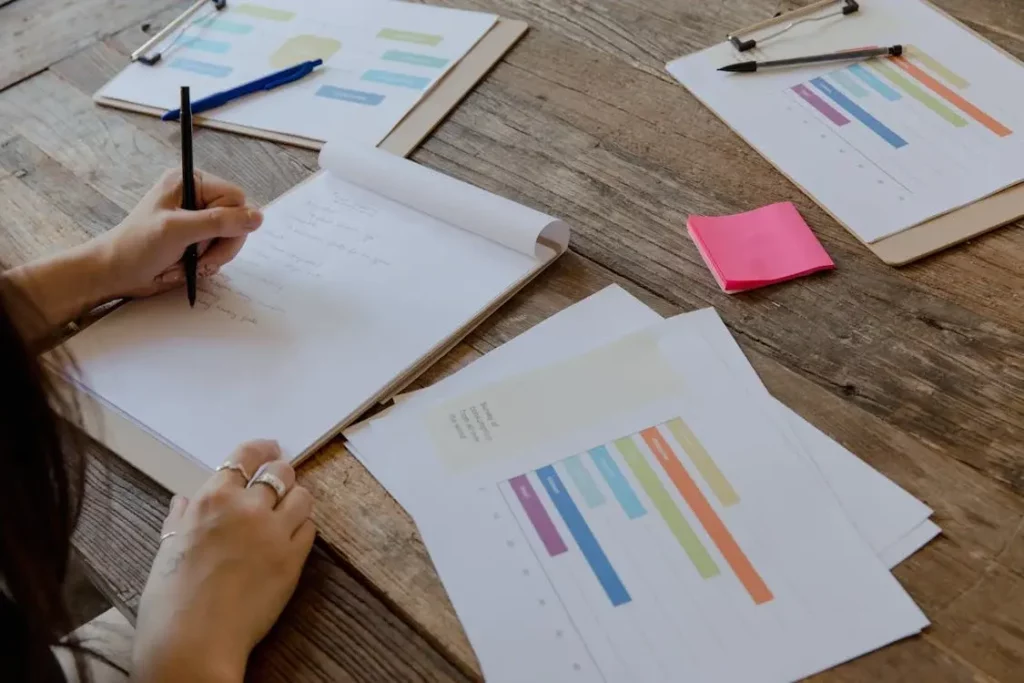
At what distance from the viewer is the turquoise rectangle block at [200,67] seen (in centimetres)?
109

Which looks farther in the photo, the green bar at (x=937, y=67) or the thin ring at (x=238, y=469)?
the green bar at (x=937, y=67)

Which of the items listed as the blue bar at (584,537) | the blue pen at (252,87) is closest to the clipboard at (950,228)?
the blue bar at (584,537)

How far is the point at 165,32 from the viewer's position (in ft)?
3.82

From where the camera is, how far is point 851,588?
598mm

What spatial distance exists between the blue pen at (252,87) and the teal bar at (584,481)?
A: 60 cm

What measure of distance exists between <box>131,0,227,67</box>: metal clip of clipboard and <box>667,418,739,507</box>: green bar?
0.79m

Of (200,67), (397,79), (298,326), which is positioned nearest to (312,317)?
(298,326)

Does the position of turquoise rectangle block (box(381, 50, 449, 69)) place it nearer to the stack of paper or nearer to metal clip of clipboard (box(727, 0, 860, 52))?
metal clip of clipboard (box(727, 0, 860, 52))

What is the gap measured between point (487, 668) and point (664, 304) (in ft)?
1.11

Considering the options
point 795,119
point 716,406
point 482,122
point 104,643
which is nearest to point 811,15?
point 795,119

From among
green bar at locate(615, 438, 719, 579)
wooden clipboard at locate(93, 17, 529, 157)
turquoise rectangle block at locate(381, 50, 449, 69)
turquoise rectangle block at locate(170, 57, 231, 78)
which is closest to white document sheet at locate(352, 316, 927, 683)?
green bar at locate(615, 438, 719, 579)

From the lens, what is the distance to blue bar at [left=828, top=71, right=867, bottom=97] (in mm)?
948

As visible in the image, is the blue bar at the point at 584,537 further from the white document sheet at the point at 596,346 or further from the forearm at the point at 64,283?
the forearm at the point at 64,283

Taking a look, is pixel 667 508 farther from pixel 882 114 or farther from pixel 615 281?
pixel 882 114
